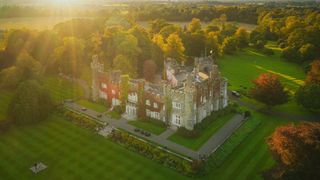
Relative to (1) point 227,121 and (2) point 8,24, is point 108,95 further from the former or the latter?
(2) point 8,24

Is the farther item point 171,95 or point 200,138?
point 171,95

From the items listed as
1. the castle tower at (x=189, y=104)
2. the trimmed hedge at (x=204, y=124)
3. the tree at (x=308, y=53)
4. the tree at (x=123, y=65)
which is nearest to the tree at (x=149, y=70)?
the tree at (x=123, y=65)

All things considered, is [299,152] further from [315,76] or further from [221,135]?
[315,76]

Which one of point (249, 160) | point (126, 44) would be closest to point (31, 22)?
point (126, 44)

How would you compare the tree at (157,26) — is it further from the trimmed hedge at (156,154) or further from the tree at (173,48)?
the trimmed hedge at (156,154)

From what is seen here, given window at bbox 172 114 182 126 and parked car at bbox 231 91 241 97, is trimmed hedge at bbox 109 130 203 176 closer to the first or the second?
window at bbox 172 114 182 126

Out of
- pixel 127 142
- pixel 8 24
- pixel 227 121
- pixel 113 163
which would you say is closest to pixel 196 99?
pixel 227 121
